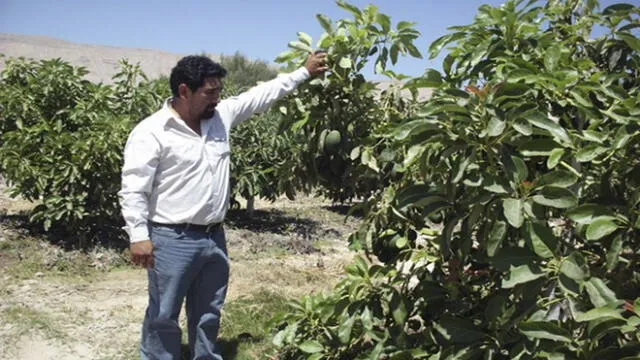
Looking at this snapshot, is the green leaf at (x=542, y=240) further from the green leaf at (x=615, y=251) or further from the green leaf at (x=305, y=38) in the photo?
the green leaf at (x=305, y=38)

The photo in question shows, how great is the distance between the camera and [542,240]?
153 cm

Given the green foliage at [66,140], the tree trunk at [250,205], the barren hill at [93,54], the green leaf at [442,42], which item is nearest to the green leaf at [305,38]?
the green leaf at [442,42]

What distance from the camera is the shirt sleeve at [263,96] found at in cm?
238

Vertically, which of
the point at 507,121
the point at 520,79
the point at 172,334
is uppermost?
the point at 520,79

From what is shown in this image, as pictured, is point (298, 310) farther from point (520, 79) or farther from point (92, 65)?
point (92, 65)

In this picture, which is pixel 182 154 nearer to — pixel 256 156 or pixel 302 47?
pixel 302 47

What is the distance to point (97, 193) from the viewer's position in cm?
557

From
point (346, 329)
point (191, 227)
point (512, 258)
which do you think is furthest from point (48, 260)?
point (512, 258)

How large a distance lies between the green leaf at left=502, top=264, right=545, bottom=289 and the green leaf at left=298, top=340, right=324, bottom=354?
3.88 ft

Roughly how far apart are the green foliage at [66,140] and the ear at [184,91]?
2847mm

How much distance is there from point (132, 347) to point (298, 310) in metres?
1.32

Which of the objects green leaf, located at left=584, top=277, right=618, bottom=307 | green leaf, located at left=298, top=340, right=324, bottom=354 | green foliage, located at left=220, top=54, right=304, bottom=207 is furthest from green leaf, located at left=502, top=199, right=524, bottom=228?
green foliage, located at left=220, top=54, right=304, bottom=207

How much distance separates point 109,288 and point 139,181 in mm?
2457

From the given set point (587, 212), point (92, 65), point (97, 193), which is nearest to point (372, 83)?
point (587, 212)
